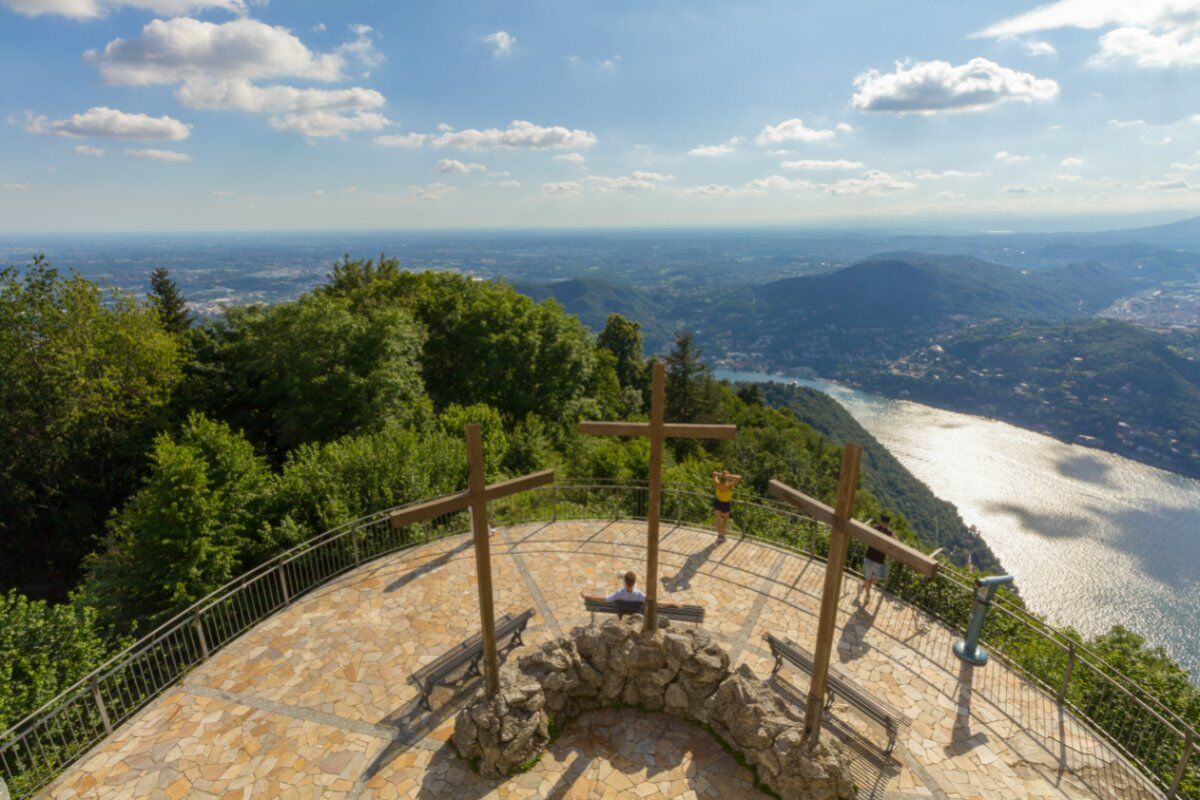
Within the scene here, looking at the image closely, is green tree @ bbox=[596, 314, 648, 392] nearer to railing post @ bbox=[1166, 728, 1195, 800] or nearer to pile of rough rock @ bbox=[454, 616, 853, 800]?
pile of rough rock @ bbox=[454, 616, 853, 800]

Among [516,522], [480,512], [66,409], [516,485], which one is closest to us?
[480,512]

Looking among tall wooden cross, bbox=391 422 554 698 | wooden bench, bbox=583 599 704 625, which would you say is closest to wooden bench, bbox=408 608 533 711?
tall wooden cross, bbox=391 422 554 698

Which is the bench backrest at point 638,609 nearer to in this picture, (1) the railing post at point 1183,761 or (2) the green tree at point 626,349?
(1) the railing post at point 1183,761

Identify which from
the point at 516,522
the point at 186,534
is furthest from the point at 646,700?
the point at 186,534

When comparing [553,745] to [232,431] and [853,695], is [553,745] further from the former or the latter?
[232,431]

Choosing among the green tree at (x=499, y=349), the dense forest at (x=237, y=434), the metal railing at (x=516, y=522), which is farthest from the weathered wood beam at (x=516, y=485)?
the green tree at (x=499, y=349)
